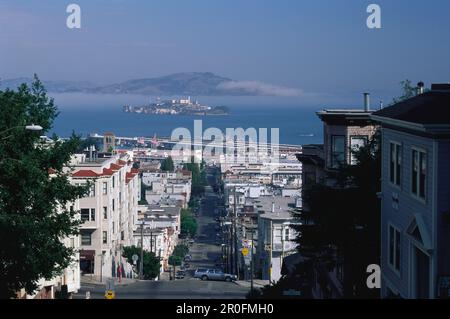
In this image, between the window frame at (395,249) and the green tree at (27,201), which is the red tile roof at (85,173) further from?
the window frame at (395,249)

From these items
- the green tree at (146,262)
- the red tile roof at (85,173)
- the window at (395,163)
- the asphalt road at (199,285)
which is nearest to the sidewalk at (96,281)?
the asphalt road at (199,285)

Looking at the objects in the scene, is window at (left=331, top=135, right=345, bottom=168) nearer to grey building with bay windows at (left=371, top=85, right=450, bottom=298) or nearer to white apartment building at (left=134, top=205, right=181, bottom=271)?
grey building with bay windows at (left=371, top=85, right=450, bottom=298)

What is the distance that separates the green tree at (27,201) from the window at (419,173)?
913 cm

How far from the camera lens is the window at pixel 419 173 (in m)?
15.5

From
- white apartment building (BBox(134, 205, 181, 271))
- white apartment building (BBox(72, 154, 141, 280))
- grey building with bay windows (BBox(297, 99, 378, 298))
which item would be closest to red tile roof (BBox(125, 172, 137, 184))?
white apartment building (BBox(72, 154, 141, 280))

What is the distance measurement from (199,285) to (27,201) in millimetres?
18945

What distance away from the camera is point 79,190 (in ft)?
77.2

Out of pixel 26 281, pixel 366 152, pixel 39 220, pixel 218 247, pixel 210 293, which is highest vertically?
pixel 366 152

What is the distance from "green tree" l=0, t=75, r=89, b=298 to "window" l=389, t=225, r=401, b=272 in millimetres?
8146

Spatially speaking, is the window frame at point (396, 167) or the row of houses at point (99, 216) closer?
the window frame at point (396, 167)

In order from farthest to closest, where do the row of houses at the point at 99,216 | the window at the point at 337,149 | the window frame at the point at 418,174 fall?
1. the row of houses at the point at 99,216
2. the window at the point at 337,149
3. the window frame at the point at 418,174
